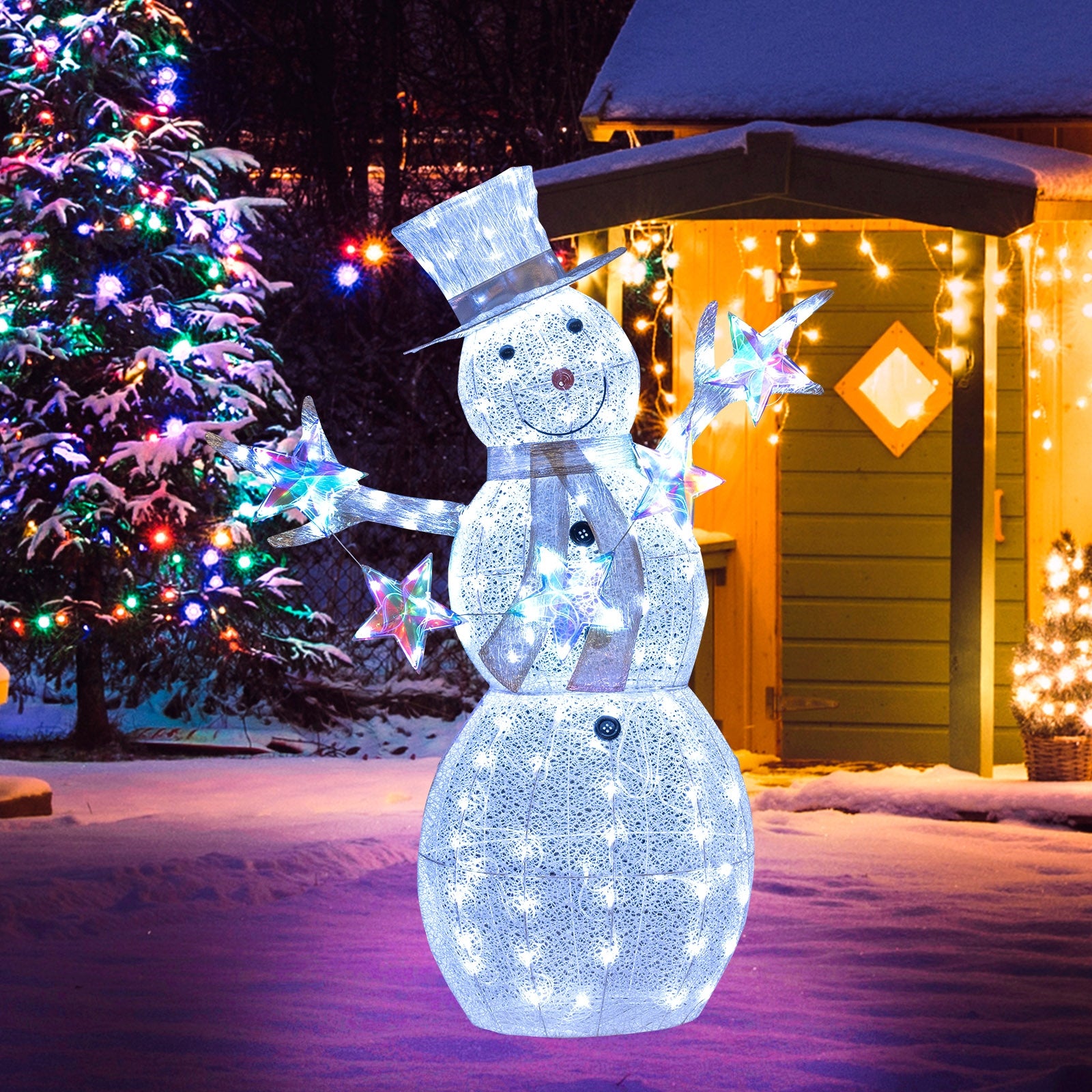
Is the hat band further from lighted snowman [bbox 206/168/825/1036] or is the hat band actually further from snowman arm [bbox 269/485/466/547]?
snowman arm [bbox 269/485/466/547]

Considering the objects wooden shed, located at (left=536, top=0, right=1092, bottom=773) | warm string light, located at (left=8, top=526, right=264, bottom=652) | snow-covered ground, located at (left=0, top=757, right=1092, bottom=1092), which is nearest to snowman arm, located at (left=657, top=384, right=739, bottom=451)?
snow-covered ground, located at (left=0, top=757, right=1092, bottom=1092)

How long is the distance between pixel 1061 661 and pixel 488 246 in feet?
14.8

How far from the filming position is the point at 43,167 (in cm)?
943

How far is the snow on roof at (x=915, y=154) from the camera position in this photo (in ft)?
23.0

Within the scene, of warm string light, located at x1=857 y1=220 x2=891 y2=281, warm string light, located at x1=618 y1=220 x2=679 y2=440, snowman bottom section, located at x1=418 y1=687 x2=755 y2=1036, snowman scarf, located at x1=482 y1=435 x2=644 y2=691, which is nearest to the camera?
snowman bottom section, located at x1=418 y1=687 x2=755 y2=1036

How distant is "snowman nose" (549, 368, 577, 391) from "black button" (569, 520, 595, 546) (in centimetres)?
33

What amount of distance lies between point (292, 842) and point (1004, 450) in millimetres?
4080

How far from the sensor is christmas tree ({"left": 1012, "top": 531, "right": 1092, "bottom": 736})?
7527 millimetres

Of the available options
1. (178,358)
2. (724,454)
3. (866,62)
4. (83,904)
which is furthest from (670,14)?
(83,904)

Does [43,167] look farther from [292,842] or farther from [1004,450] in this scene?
[1004,450]

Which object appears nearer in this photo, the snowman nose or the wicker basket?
the snowman nose

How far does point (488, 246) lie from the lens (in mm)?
4020

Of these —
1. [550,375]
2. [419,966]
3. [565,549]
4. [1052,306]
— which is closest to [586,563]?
[565,549]

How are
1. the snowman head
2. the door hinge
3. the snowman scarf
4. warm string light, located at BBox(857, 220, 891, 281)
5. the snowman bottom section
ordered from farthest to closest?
the door hinge
warm string light, located at BBox(857, 220, 891, 281)
the snowman head
the snowman scarf
the snowman bottom section
